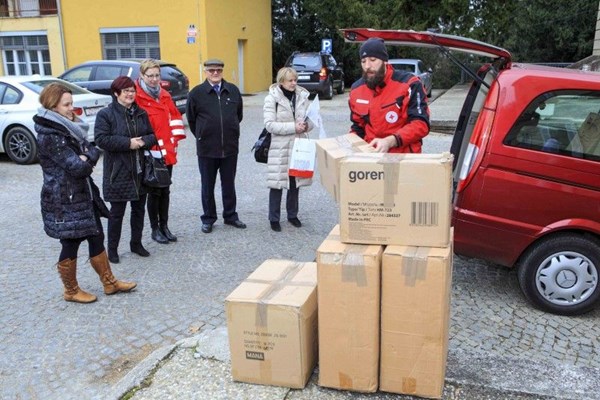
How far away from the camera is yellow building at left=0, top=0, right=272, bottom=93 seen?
66.9 ft

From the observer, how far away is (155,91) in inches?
217

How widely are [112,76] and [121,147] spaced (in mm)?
9443

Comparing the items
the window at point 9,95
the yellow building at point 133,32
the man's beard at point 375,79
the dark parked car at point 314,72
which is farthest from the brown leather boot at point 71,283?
the yellow building at point 133,32

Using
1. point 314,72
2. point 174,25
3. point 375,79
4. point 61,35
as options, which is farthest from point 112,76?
point 375,79

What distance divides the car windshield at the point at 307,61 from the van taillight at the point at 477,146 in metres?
16.5

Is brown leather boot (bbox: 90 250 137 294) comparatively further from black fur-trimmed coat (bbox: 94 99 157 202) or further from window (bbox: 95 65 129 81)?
window (bbox: 95 65 129 81)

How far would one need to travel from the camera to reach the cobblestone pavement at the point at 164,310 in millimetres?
3576

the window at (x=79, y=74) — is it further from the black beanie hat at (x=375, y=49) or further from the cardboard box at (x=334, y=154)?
the cardboard box at (x=334, y=154)

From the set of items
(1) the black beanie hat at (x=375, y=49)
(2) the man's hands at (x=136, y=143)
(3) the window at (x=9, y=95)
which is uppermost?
(1) the black beanie hat at (x=375, y=49)

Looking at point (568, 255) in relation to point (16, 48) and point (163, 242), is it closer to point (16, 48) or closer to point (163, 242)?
point (163, 242)

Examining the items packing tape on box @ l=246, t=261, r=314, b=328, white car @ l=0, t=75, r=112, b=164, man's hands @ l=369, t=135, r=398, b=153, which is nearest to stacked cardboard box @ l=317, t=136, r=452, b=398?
packing tape on box @ l=246, t=261, r=314, b=328

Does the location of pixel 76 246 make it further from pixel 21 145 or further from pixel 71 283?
pixel 21 145

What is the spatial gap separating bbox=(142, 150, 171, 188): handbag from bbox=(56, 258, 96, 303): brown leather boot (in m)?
1.15

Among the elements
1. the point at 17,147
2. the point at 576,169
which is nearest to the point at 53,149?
the point at 576,169
